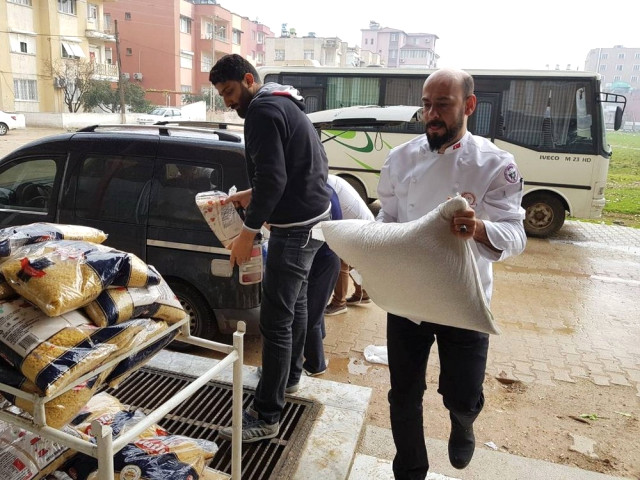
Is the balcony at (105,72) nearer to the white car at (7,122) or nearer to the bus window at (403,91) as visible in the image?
the white car at (7,122)

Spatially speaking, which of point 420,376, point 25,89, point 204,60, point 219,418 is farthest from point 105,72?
point 420,376

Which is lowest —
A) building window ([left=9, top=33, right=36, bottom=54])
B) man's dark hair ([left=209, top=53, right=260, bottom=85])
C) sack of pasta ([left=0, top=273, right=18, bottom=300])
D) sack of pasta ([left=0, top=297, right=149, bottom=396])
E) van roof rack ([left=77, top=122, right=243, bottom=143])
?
sack of pasta ([left=0, top=297, right=149, bottom=396])

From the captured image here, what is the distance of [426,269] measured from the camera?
73.8 inches

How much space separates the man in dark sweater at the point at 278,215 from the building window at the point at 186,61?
4716 cm

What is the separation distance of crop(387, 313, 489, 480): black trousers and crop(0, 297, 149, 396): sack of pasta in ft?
3.98

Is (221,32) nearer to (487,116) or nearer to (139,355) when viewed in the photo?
(487,116)

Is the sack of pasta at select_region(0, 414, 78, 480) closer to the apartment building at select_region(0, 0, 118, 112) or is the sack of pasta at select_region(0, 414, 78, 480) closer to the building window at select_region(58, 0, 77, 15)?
the apartment building at select_region(0, 0, 118, 112)

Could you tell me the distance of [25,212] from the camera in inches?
169

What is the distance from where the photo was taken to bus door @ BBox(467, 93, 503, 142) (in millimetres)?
9945

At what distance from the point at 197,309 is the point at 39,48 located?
3703cm

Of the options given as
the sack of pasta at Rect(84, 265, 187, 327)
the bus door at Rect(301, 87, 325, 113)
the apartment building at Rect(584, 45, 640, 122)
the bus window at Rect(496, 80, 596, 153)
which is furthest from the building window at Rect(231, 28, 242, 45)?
the apartment building at Rect(584, 45, 640, 122)

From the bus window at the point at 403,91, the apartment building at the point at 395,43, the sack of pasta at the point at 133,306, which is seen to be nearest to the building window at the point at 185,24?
the bus window at the point at 403,91

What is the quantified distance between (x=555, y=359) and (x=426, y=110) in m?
3.37

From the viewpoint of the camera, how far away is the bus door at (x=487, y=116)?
995 centimetres
